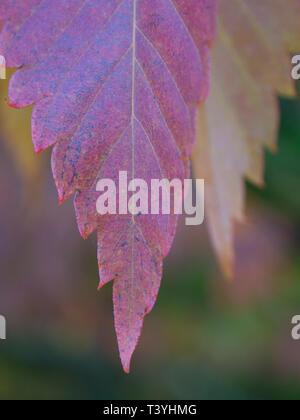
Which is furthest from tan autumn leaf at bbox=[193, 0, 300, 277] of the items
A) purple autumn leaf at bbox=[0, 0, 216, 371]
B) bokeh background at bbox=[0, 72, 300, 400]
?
bokeh background at bbox=[0, 72, 300, 400]

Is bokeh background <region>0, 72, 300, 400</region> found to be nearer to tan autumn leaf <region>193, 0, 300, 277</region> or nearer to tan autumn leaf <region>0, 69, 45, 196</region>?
tan autumn leaf <region>0, 69, 45, 196</region>

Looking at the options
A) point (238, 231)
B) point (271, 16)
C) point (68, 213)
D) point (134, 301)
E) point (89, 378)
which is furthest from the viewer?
point (89, 378)

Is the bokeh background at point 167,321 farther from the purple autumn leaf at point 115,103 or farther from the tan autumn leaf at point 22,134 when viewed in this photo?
the purple autumn leaf at point 115,103

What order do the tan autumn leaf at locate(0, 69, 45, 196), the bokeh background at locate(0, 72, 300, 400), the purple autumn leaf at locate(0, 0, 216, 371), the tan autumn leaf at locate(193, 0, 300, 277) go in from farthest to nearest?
1. the bokeh background at locate(0, 72, 300, 400)
2. the tan autumn leaf at locate(0, 69, 45, 196)
3. the tan autumn leaf at locate(193, 0, 300, 277)
4. the purple autumn leaf at locate(0, 0, 216, 371)

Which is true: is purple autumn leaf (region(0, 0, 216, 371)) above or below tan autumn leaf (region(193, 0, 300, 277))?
below

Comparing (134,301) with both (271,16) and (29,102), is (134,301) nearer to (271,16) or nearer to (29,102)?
(29,102)

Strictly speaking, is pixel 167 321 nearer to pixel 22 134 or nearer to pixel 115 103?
pixel 22 134
